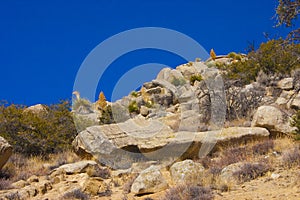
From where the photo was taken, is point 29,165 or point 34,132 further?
point 34,132

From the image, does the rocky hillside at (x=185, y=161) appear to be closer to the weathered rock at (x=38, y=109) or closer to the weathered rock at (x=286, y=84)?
the weathered rock at (x=286, y=84)

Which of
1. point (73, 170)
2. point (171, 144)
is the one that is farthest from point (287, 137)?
point (73, 170)

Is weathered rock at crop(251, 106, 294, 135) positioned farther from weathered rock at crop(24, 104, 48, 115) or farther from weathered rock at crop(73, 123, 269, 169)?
weathered rock at crop(24, 104, 48, 115)

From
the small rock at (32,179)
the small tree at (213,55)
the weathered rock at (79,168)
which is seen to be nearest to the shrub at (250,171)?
the weathered rock at (79,168)

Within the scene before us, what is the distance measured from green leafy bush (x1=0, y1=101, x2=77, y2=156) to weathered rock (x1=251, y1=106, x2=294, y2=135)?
7.97 m

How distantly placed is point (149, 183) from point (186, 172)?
3.20 ft

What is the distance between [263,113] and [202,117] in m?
4.63

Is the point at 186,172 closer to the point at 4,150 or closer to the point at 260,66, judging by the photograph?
the point at 4,150

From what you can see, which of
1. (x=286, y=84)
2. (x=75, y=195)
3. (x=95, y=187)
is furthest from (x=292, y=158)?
(x=286, y=84)

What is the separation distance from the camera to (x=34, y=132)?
14562 mm

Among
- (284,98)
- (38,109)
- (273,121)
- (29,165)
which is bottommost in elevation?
(29,165)

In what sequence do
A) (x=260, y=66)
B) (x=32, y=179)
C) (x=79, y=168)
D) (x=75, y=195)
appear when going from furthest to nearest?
1. (x=260, y=66)
2. (x=79, y=168)
3. (x=32, y=179)
4. (x=75, y=195)

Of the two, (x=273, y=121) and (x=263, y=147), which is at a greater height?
(x=273, y=121)

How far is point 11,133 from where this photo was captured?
14250mm
